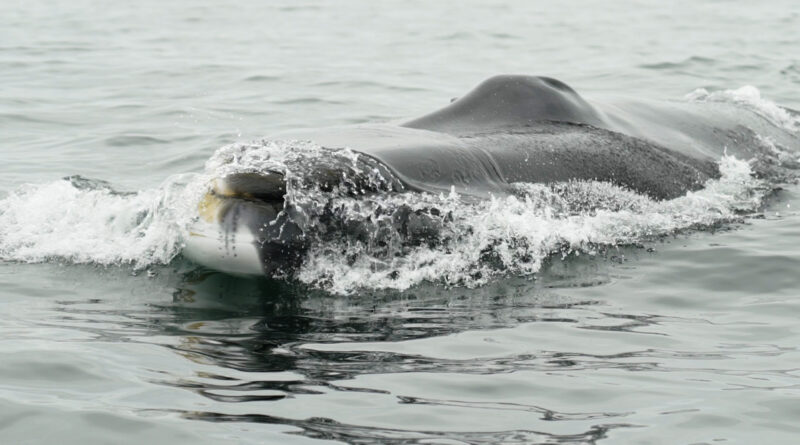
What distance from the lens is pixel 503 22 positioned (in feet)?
95.9

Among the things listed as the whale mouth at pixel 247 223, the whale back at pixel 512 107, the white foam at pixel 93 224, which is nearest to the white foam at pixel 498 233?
the whale mouth at pixel 247 223

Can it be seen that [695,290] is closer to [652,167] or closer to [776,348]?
[776,348]

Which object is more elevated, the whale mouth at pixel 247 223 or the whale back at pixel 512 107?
the whale back at pixel 512 107

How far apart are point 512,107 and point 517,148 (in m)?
Result: 0.80

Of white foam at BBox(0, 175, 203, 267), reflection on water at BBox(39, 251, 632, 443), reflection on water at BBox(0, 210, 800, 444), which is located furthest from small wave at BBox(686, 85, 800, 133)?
white foam at BBox(0, 175, 203, 267)

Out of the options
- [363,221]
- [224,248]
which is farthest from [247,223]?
[363,221]

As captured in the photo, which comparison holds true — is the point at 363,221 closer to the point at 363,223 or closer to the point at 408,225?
the point at 363,223

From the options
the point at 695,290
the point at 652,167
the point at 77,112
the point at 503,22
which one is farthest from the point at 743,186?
the point at 503,22

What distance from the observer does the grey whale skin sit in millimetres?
7691

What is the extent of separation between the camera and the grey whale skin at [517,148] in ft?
25.2

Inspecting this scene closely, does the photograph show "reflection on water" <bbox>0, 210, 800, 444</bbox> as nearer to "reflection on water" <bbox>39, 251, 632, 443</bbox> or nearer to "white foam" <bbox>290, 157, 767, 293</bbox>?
"reflection on water" <bbox>39, 251, 632, 443</bbox>

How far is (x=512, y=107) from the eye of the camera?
10078 mm

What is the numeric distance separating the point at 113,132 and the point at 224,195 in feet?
25.1

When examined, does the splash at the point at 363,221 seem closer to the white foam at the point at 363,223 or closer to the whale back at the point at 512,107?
the white foam at the point at 363,223
